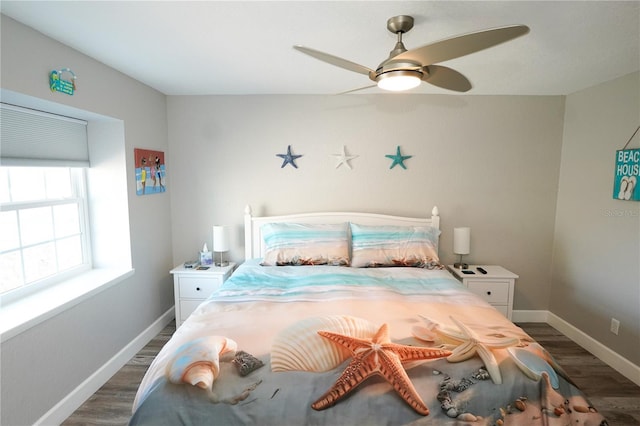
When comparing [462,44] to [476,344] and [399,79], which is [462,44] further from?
[476,344]

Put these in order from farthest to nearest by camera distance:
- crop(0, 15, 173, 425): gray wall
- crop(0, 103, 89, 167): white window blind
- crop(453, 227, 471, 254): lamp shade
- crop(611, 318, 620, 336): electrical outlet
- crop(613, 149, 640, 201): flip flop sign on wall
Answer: crop(453, 227, 471, 254): lamp shade → crop(611, 318, 620, 336): electrical outlet → crop(613, 149, 640, 201): flip flop sign on wall → crop(0, 103, 89, 167): white window blind → crop(0, 15, 173, 425): gray wall

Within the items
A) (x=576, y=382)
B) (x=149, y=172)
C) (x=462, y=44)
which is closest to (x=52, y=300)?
(x=149, y=172)

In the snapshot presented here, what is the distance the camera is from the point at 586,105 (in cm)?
285

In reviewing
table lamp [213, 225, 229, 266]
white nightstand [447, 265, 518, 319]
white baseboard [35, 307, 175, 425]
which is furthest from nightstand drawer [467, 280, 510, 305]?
white baseboard [35, 307, 175, 425]

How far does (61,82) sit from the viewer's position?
194cm

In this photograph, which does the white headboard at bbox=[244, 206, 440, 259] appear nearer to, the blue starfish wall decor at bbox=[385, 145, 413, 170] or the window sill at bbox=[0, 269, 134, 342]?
the blue starfish wall decor at bbox=[385, 145, 413, 170]

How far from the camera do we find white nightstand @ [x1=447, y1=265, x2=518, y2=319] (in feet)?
9.50

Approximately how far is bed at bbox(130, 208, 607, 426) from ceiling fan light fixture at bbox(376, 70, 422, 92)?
3.95 ft

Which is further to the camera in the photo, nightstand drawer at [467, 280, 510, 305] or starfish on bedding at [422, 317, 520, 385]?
nightstand drawer at [467, 280, 510, 305]

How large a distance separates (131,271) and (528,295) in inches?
146

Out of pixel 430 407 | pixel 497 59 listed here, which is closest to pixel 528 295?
pixel 497 59

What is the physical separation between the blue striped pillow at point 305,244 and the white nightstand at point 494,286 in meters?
1.14

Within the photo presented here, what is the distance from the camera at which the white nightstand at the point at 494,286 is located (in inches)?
114

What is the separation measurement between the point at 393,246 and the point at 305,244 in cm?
76
